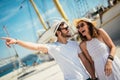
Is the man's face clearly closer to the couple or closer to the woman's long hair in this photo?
the couple

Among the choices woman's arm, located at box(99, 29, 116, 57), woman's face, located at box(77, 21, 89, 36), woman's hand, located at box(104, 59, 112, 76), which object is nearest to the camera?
woman's hand, located at box(104, 59, 112, 76)

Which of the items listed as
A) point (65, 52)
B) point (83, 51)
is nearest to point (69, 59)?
point (65, 52)

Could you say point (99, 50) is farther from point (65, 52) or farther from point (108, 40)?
point (65, 52)

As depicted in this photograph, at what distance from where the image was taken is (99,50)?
350cm

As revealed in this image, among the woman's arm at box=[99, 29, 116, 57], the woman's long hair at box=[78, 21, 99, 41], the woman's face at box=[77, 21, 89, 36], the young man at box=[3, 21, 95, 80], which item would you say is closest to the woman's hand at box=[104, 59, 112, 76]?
the woman's arm at box=[99, 29, 116, 57]

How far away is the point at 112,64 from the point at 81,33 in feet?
2.28

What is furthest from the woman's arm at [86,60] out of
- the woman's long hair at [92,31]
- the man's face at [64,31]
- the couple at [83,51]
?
the man's face at [64,31]

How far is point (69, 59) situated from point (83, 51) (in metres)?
0.31

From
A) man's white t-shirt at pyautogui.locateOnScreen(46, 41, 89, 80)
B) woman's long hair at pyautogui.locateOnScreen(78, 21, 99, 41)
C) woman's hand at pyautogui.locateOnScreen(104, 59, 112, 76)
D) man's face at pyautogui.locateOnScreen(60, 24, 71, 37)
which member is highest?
man's face at pyautogui.locateOnScreen(60, 24, 71, 37)

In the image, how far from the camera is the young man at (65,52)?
3486 millimetres

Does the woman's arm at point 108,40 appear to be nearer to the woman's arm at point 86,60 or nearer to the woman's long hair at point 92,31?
the woman's long hair at point 92,31

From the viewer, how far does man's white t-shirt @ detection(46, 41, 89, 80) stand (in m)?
3.48

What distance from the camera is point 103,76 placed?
140 inches

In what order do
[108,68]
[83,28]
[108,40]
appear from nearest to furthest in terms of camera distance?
[108,68] < [108,40] < [83,28]
